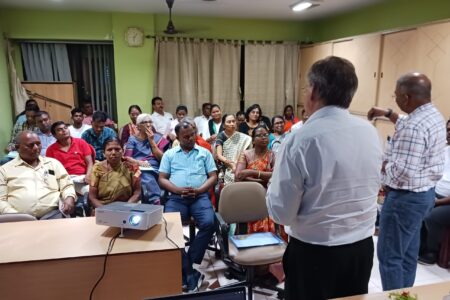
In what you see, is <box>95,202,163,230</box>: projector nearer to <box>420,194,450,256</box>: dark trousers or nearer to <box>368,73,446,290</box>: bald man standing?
<box>368,73,446,290</box>: bald man standing

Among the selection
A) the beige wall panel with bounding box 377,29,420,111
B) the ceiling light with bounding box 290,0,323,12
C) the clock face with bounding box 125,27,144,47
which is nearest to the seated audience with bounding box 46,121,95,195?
the clock face with bounding box 125,27,144,47

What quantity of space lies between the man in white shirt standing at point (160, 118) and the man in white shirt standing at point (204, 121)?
0.45 metres

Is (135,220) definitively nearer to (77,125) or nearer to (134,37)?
(77,125)

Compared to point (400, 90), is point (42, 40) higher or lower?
higher

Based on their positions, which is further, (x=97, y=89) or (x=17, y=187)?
(x=97, y=89)

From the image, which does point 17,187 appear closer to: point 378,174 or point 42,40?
point 378,174

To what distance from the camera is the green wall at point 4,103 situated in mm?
4664

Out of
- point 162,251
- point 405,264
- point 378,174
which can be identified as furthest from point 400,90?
point 162,251

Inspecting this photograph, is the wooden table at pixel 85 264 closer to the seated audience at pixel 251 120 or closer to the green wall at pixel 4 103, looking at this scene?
the seated audience at pixel 251 120

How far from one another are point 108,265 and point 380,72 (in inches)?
152

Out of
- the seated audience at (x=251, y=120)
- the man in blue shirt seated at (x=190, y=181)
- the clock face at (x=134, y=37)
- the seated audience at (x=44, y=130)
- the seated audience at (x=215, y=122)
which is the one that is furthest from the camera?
the clock face at (x=134, y=37)

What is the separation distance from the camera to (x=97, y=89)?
556 cm

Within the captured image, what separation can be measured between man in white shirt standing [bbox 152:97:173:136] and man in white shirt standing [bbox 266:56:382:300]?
3.82 meters

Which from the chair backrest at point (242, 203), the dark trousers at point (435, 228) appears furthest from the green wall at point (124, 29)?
the dark trousers at point (435, 228)
